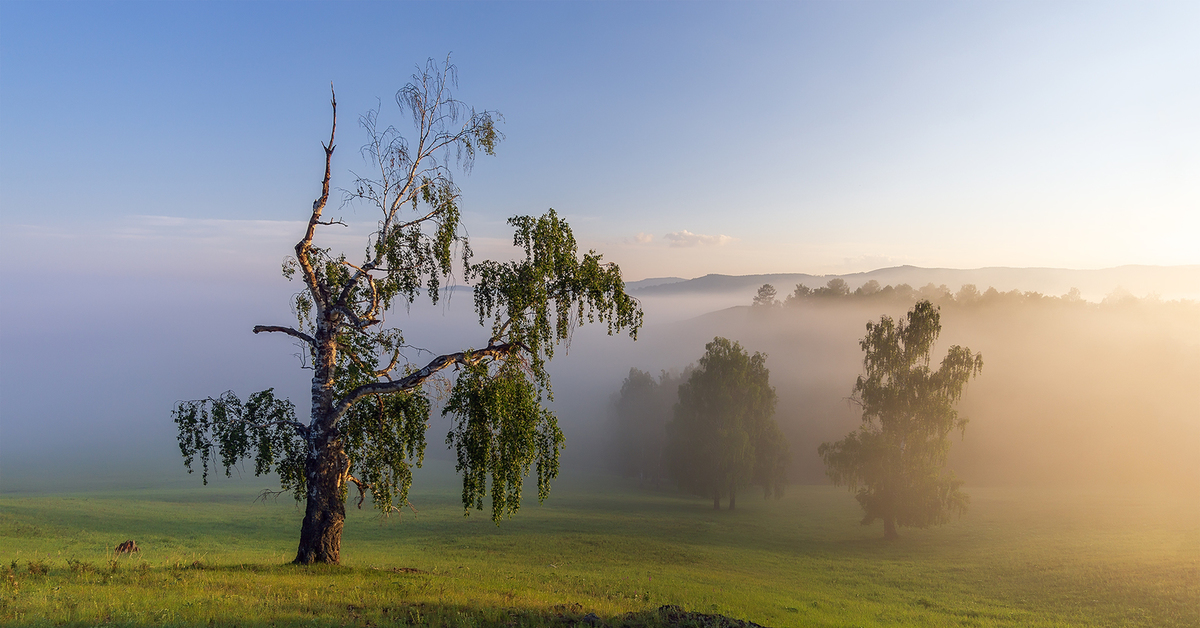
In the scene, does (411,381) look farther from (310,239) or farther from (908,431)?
(908,431)

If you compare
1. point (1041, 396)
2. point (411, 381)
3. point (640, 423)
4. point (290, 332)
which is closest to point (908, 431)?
point (411, 381)

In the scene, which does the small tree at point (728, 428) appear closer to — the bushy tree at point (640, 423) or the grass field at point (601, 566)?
the grass field at point (601, 566)

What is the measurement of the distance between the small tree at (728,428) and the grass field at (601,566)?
3.77 m

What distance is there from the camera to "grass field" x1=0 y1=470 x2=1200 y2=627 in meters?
12.9

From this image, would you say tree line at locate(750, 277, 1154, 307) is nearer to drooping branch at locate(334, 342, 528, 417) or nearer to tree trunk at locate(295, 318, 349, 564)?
drooping branch at locate(334, 342, 528, 417)

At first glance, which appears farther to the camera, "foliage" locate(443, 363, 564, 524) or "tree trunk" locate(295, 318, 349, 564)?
"tree trunk" locate(295, 318, 349, 564)

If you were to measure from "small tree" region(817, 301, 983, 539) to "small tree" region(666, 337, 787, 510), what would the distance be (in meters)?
14.4

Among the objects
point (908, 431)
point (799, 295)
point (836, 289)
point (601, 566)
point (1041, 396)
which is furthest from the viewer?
point (799, 295)

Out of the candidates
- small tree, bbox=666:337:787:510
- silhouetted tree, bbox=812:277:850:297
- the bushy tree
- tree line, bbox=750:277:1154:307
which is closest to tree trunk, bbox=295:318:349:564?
small tree, bbox=666:337:787:510

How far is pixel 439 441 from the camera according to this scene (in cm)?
15175

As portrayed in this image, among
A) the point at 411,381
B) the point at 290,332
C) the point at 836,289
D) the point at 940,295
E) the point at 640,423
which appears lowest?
the point at 640,423

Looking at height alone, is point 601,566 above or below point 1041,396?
above

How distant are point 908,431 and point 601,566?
1114 inches

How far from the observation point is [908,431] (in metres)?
45.3
